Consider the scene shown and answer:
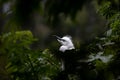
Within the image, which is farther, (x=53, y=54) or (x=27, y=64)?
(x=27, y=64)

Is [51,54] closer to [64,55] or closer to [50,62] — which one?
[50,62]

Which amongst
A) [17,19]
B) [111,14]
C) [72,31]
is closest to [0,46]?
[17,19]

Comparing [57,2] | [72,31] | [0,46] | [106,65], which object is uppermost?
[72,31]

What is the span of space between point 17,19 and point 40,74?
0.44 metres

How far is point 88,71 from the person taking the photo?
258 cm

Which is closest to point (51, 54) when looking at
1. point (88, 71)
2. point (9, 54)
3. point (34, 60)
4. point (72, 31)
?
point (34, 60)

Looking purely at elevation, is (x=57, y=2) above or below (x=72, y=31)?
below

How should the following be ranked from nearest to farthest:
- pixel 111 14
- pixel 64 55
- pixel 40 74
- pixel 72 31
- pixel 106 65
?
pixel 106 65, pixel 64 55, pixel 40 74, pixel 111 14, pixel 72 31

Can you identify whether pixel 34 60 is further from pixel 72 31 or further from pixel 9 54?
pixel 72 31

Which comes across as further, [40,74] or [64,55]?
[40,74]

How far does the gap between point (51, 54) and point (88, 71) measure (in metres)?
0.54

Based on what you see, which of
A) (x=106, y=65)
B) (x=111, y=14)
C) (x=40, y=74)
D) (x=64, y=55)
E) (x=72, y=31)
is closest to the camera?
(x=106, y=65)

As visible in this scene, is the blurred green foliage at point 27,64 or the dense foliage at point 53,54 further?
the blurred green foliage at point 27,64

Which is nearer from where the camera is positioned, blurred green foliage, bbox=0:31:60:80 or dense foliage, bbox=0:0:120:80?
dense foliage, bbox=0:0:120:80
